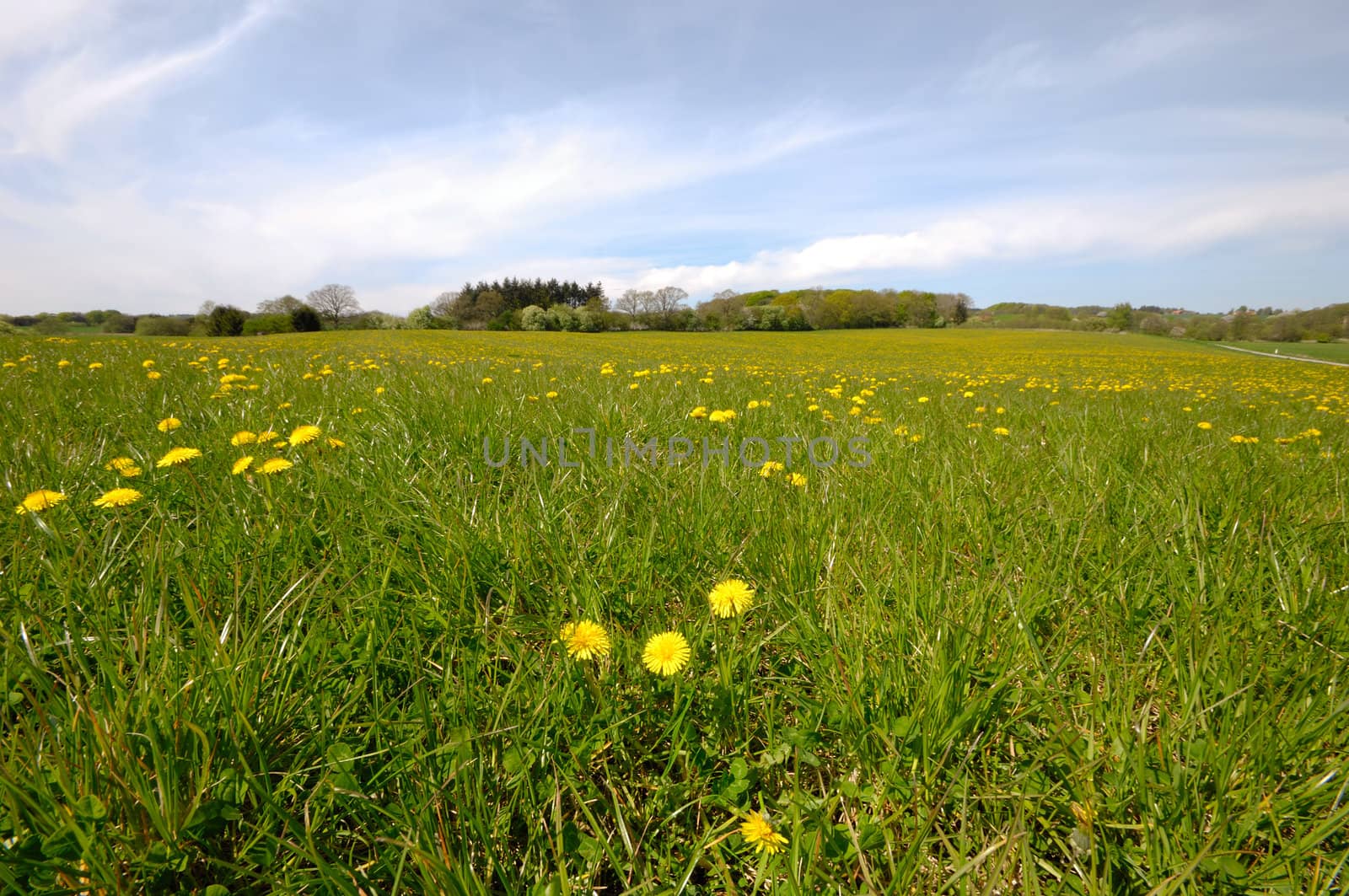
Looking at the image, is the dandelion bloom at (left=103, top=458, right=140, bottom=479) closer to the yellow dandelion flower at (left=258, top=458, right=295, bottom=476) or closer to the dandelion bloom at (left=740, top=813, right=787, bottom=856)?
the yellow dandelion flower at (left=258, top=458, right=295, bottom=476)

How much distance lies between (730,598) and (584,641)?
39cm

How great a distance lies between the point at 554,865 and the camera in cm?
99

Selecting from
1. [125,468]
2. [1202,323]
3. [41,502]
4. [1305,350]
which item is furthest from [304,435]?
[1202,323]

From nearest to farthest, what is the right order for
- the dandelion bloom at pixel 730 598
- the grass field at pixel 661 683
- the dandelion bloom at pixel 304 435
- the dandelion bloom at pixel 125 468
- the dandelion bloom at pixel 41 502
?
the grass field at pixel 661 683, the dandelion bloom at pixel 730 598, the dandelion bloom at pixel 41 502, the dandelion bloom at pixel 125 468, the dandelion bloom at pixel 304 435

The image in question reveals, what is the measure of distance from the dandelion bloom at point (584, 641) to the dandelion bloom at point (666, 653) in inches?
4.2

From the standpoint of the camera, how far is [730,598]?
1.41 meters

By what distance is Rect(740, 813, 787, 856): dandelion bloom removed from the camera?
0.96 meters

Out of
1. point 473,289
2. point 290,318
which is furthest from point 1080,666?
point 473,289

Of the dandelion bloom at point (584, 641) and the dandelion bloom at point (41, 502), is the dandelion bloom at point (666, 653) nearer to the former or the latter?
the dandelion bloom at point (584, 641)

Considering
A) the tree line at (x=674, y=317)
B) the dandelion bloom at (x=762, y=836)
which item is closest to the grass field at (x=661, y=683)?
the dandelion bloom at (x=762, y=836)

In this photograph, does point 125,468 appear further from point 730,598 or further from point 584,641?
point 730,598

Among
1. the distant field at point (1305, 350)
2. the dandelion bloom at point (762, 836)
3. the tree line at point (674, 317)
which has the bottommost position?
the dandelion bloom at point (762, 836)

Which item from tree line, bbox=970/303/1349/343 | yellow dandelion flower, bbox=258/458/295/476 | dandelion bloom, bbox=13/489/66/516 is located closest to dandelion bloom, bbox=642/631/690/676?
yellow dandelion flower, bbox=258/458/295/476

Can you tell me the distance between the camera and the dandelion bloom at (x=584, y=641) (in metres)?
1.28
